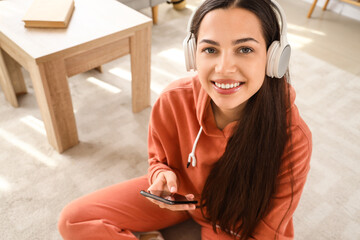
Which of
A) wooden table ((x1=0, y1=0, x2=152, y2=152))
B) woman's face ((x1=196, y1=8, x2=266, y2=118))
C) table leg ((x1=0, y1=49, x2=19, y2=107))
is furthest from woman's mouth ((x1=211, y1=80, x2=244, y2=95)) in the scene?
table leg ((x1=0, y1=49, x2=19, y2=107))

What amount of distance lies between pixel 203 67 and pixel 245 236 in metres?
0.58

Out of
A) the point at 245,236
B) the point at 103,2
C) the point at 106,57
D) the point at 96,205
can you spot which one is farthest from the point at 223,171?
the point at 103,2

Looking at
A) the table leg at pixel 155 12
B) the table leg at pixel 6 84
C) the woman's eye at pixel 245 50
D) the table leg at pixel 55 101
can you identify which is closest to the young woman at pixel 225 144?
the woman's eye at pixel 245 50

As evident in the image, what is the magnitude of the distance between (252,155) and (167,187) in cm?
29

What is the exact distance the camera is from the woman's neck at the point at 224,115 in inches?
35.9

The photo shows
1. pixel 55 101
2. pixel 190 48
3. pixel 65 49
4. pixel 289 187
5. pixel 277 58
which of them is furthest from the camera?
pixel 55 101

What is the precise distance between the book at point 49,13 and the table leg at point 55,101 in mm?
213

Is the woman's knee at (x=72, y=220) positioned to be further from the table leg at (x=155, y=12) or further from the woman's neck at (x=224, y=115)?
the table leg at (x=155, y=12)

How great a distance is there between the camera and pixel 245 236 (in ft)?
3.34

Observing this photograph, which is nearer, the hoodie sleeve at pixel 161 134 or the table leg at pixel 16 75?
the hoodie sleeve at pixel 161 134

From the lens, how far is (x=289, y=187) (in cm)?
91

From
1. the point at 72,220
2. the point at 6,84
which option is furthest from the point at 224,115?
the point at 6,84

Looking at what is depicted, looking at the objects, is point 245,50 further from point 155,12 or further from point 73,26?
point 155,12

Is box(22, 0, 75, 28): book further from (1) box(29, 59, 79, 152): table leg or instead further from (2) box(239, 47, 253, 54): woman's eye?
(2) box(239, 47, 253, 54): woman's eye
